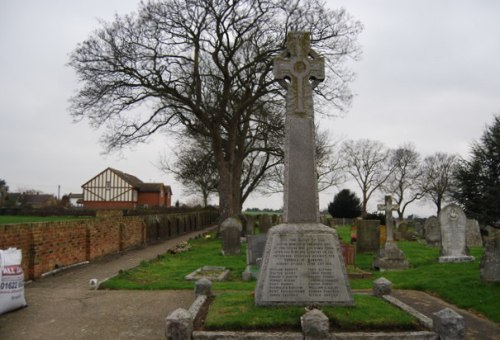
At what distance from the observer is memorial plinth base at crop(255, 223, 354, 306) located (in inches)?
245

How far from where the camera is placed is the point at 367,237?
17.0 m

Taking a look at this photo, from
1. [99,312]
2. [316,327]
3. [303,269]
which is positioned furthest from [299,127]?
[99,312]

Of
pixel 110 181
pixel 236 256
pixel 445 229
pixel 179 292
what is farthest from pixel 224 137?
pixel 110 181

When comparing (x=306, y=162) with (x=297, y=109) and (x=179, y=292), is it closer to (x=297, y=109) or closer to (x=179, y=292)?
(x=297, y=109)

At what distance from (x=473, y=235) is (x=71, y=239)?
16318 mm

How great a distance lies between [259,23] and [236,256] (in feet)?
39.4

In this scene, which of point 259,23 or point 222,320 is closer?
point 222,320

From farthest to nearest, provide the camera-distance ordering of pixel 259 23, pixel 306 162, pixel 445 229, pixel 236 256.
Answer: pixel 259 23, pixel 236 256, pixel 445 229, pixel 306 162

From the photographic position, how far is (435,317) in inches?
213

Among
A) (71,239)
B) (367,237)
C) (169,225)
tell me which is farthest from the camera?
(169,225)

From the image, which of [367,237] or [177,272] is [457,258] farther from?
[177,272]

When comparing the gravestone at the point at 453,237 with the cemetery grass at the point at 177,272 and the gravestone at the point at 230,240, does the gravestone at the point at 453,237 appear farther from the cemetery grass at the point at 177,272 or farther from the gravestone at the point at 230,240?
the gravestone at the point at 230,240

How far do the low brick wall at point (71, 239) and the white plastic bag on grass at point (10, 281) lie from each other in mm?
2424

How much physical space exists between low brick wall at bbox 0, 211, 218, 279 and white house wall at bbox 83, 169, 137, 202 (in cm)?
3597
